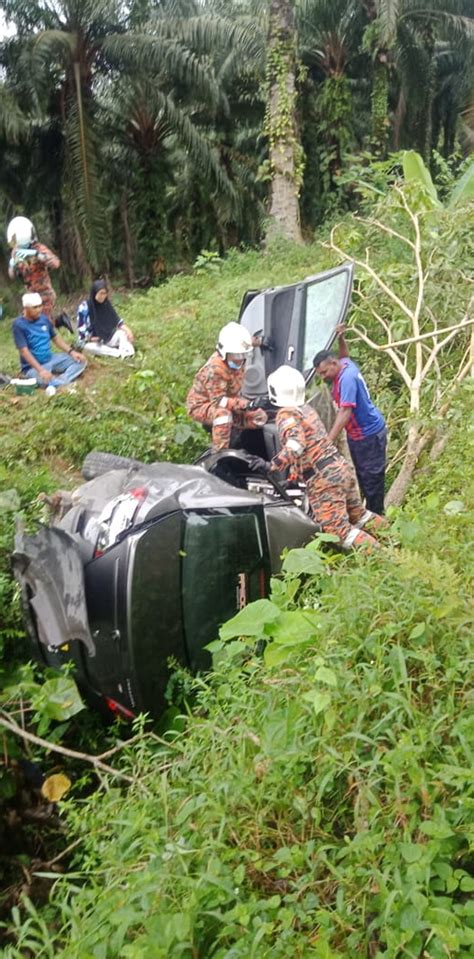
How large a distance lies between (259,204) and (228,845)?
68.8ft

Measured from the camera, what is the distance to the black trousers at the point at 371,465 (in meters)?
5.51

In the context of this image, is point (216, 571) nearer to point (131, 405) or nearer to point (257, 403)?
point (257, 403)

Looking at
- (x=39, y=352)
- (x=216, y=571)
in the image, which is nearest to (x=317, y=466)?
(x=216, y=571)

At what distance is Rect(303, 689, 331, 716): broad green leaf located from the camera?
231 centimetres

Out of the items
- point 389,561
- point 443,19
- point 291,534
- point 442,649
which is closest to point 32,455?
point 291,534

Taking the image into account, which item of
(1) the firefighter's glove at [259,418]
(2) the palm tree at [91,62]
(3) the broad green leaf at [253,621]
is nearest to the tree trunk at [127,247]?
(2) the palm tree at [91,62]

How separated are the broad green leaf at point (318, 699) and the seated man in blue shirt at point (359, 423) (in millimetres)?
3028

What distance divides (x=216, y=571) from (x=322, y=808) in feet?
4.98

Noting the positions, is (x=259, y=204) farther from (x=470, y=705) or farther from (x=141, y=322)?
(x=470, y=705)

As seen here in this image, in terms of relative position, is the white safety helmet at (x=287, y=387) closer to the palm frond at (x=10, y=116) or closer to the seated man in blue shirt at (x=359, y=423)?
the seated man in blue shirt at (x=359, y=423)

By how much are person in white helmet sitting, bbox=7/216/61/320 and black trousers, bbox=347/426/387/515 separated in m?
3.76

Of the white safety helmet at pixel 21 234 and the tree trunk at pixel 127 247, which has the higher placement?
the white safety helmet at pixel 21 234

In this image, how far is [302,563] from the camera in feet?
10.1

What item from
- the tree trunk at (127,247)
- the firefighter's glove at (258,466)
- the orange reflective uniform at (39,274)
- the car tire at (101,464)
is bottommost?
the tree trunk at (127,247)
